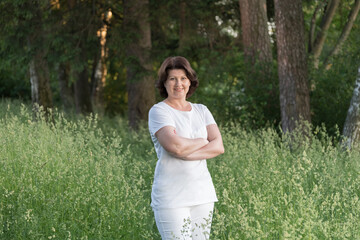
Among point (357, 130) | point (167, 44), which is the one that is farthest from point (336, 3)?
point (357, 130)

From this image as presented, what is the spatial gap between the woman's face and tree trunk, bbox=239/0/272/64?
29.1 feet

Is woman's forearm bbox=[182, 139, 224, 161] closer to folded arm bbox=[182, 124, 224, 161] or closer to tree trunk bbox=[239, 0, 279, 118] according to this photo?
folded arm bbox=[182, 124, 224, 161]

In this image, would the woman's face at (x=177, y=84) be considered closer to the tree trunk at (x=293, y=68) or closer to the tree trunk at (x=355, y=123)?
the tree trunk at (x=355, y=123)

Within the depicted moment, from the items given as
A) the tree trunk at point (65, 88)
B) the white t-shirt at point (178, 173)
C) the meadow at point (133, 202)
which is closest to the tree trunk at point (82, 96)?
the tree trunk at point (65, 88)

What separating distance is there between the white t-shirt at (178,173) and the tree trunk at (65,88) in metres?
16.3

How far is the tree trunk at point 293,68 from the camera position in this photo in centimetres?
981

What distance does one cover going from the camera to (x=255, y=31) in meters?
13.0

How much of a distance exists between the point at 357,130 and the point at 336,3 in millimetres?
7067

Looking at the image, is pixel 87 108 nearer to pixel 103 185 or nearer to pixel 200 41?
pixel 200 41

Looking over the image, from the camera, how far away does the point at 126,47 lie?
46.8 ft

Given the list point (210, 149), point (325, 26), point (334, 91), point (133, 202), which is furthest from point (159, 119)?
point (325, 26)

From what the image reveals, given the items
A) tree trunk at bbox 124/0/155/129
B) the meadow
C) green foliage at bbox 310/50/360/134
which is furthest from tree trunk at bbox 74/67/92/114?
the meadow

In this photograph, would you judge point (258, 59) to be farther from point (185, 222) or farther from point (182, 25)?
point (185, 222)

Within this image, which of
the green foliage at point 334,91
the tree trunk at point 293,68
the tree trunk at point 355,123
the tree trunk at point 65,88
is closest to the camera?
the tree trunk at point 355,123
